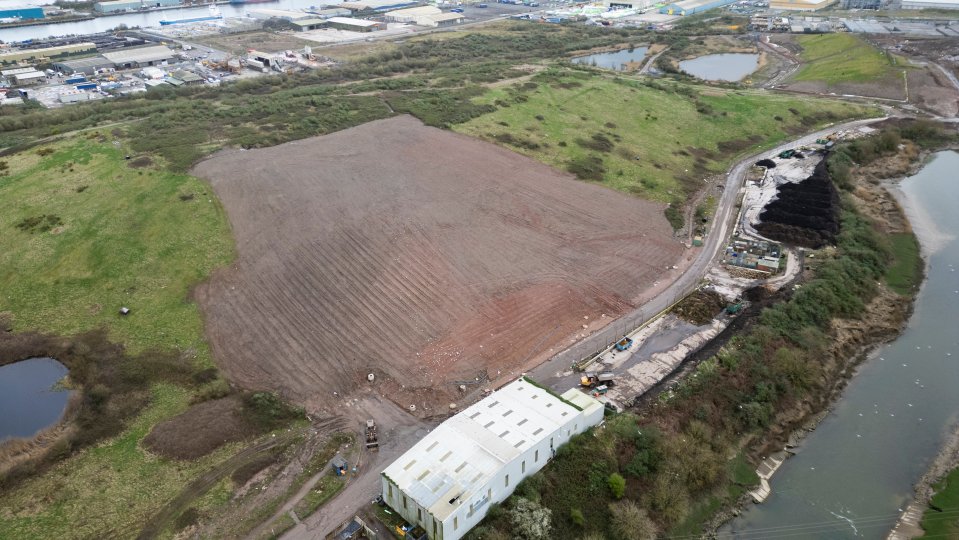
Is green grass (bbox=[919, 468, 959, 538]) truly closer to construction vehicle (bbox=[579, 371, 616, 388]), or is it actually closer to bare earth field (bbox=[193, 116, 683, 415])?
construction vehicle (bbox=[579, 371, 616, 388])

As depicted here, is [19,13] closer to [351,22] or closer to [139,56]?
[139,56]

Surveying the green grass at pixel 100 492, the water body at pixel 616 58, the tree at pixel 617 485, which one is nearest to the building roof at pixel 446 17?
the water body at pixel 616 58

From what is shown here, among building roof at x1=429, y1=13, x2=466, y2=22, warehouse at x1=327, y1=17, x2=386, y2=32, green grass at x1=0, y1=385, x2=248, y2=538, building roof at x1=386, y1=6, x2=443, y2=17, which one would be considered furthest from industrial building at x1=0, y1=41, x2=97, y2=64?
green grass at x1=0, y1=385, x2=248, y2=538

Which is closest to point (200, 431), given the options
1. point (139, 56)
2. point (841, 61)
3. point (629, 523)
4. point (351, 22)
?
point (629, 523)

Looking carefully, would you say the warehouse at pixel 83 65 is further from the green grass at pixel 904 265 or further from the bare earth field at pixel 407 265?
the green grass at pixel 904 265

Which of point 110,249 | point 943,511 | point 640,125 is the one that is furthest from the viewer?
point 640,125
